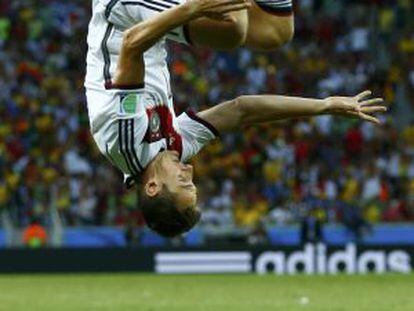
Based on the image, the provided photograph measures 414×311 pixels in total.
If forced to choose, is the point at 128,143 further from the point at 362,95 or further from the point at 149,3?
the point at 362,95

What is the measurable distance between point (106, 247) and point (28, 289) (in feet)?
12.3

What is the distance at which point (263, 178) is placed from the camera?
23375mm

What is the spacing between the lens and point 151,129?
9039mm

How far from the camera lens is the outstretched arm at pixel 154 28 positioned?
823 centimetres

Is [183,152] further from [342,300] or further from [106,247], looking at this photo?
[106,247]

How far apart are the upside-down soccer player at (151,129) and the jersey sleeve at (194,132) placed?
0.03 m

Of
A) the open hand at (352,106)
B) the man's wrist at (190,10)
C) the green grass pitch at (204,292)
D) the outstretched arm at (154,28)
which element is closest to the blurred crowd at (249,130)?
the green grass pitch at (204,292)

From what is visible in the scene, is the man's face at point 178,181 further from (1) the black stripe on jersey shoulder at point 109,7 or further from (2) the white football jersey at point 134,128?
(1) the black stripe on jersey shoulder at point 109,7

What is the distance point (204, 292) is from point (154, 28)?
8925mm

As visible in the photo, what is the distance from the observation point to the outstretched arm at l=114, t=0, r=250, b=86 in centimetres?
823

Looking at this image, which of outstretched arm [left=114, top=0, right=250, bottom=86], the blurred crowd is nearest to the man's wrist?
outstretched arm [left=114, top=0, right=250, bottom=86]

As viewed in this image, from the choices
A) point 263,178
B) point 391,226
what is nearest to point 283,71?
point 263,178

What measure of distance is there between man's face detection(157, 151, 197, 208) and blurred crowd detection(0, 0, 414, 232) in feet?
42.6

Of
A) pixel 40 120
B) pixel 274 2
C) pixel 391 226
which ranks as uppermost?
pixel 274 2
